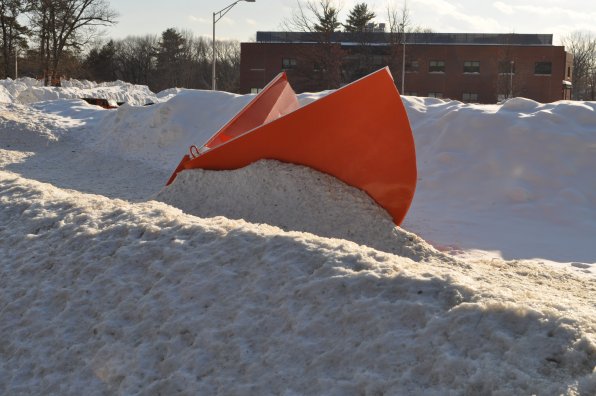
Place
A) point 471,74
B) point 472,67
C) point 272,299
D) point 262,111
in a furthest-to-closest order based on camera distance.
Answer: point 472,67
point 471,74
point 262,111
point 272,299

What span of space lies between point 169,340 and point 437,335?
55.0 inches

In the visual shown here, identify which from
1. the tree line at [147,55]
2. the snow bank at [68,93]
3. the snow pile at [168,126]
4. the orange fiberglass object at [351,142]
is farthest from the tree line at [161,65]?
the orange fiberglass object at [351,142]

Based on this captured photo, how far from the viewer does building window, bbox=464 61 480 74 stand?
59.4 meters

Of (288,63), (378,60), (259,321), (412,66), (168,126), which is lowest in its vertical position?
(259,321)

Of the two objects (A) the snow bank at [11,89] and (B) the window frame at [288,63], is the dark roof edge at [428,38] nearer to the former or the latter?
(B) the window frame at [288,63]

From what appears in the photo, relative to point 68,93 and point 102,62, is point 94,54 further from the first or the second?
point 68,93

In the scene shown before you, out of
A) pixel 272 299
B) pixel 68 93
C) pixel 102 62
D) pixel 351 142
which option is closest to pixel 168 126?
pixel 351 142

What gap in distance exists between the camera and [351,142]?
771 cm

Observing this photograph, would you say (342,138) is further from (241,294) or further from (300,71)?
(300,71)

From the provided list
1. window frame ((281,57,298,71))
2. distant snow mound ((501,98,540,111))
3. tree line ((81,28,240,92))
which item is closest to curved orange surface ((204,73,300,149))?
distant snow mound ((501,98,540,111))

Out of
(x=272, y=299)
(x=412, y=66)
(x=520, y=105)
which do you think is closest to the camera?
(x=272, y=299)

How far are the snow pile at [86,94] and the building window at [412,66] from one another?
2496 centimetres

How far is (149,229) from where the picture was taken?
4809mm

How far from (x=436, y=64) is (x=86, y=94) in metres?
34.0
